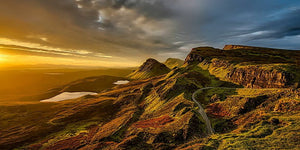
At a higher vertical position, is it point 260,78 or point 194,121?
point 260,78

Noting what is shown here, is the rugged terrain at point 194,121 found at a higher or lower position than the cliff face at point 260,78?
lower

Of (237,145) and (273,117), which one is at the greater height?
(273,117)

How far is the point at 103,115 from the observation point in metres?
112

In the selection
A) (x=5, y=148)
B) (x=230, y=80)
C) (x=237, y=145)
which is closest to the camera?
(x=237, y=145)

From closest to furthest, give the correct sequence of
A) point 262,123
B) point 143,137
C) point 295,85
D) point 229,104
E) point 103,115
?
point 262,123
point 143,137
point 229,104
point 295,85
point 103,115

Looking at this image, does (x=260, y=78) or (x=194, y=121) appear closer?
(x=194, y=121)

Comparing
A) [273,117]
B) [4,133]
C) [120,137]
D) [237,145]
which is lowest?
[4,133]

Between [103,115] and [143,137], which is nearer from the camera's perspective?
[143,137]

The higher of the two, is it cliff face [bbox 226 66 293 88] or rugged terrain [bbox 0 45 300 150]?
cliff face [bbox 226 66 293 88]

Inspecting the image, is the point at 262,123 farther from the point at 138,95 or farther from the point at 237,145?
the point at 138,95

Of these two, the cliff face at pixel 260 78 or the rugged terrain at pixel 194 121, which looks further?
the cliff face at pixel 260 78

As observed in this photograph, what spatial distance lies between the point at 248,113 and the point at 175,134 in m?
31.8

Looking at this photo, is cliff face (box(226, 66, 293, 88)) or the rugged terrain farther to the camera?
cliff face (box(226, 66, 293, 88))

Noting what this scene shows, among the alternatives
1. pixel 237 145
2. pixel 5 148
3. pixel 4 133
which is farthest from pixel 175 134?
pixel 4 133
